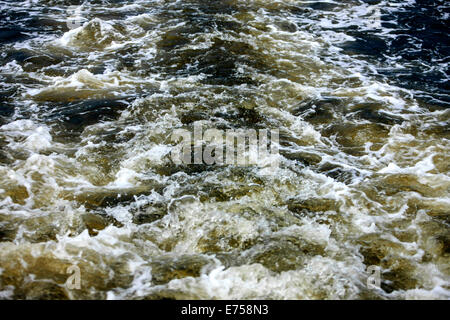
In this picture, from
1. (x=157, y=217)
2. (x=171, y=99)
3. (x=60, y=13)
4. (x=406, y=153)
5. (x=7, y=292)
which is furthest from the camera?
(x=60, y=13)

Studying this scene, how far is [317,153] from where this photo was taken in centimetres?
591

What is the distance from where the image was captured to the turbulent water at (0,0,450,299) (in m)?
3.78

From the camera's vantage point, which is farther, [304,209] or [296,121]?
[296,121]

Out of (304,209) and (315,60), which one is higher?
(315,60)

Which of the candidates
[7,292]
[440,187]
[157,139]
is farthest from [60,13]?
[440,187]

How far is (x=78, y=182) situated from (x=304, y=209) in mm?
3051

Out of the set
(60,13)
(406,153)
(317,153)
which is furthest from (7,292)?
(60,13)

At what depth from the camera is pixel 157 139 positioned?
6016 millimetres

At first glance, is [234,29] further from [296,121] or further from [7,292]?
[7,292]

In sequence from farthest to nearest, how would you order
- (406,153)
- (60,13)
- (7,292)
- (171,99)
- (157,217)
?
(60,13) < (171,99) < (406,153) < (157,217) < (7,292)

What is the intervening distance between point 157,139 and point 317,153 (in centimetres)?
260

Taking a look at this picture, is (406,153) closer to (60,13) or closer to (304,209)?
(304,209)

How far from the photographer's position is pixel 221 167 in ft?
17.9

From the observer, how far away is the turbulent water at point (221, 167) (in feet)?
12.4
